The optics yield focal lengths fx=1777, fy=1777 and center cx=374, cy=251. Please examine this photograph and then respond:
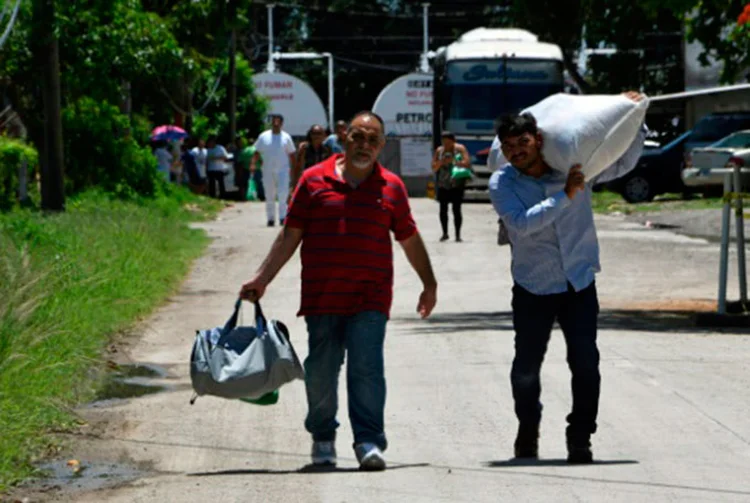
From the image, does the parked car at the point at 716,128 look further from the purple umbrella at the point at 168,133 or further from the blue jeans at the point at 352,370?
the blue jeans at the point at 352,370

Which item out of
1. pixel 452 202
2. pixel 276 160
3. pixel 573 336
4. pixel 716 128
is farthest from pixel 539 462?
pixel 716 128

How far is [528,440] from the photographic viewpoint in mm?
8875

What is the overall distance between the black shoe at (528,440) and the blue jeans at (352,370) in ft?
2.24

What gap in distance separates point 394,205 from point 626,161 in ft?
3.99

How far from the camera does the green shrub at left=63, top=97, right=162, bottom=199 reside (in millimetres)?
30844

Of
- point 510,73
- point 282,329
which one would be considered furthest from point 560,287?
point 510,73

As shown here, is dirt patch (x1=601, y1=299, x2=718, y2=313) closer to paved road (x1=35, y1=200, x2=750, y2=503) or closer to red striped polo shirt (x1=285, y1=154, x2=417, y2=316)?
paved road (x1=35, y1=200, x2=750, y2=503)

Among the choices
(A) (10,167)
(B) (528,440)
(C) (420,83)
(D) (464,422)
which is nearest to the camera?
(B) (528,440)

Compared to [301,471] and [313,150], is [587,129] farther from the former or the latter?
[313,150]

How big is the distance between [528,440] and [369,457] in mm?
851

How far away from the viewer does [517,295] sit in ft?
28.8

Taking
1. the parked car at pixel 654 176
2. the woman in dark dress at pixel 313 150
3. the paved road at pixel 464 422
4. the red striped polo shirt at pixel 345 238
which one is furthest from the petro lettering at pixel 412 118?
the red striped polo shirt at pixel 345 238

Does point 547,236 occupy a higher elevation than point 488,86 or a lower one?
higher

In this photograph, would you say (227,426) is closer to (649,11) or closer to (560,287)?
(560,287)
